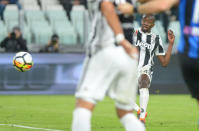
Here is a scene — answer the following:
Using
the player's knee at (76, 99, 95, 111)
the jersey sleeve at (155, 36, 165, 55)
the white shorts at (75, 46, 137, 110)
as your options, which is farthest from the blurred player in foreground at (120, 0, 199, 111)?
the jersey sleeve at (155, 36, 165, 55)

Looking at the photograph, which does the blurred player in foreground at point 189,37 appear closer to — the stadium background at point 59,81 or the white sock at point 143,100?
the stadium background at point 59,81

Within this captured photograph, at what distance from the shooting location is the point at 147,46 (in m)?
11.7

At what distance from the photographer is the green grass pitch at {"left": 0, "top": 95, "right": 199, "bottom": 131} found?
11.0m

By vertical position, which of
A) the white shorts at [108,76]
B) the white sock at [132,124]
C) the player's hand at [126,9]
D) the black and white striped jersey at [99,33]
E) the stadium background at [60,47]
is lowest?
the stadium background at [60,47]

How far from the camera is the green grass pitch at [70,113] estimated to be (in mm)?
11031

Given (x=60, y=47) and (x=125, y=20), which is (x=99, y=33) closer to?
(x=125, y=20)

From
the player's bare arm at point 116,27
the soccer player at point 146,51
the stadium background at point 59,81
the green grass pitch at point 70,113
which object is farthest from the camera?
the stadium background at point 59,81

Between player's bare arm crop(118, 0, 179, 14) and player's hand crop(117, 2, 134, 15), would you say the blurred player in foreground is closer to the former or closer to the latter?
player's bare arm crop(118, 0, 179, 14)

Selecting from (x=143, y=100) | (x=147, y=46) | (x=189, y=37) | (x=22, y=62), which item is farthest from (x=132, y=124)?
(x=22, y=62)

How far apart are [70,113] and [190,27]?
26.8 ft

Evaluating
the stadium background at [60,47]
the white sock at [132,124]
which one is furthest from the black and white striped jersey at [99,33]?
the stadium background at [60,47]

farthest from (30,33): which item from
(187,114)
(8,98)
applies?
(187,114)

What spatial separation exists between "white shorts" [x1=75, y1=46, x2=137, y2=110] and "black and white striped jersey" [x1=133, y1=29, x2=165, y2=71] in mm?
5046

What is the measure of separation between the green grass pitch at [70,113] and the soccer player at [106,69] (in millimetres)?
3931
